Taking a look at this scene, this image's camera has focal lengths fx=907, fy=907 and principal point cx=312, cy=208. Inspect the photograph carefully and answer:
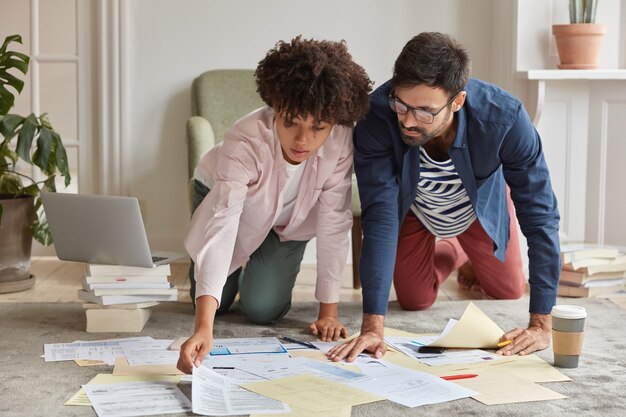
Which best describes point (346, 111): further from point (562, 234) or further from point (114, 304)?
point (562, 234)

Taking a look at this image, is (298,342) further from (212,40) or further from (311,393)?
(212,40)

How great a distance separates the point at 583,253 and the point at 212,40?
5.94ft

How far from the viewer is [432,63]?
7.11ft

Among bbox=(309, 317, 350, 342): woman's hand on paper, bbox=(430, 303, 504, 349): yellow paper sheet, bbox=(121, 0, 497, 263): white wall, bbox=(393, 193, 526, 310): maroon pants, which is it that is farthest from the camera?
bbox=(121, 0, 497, 263): white wall

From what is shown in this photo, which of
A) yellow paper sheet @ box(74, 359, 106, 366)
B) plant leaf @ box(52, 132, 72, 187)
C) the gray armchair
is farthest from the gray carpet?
the gray armchair

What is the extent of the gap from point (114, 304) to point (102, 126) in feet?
4.98

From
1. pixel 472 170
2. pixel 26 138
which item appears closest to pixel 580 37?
pixel 472 170

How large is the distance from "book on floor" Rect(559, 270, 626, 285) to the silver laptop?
1.53 metres

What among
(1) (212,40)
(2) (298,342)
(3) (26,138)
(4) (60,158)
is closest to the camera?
(2) (298,342)

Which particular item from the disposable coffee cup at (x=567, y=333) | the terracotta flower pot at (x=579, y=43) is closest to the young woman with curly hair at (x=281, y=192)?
the disposable coffee cup at (x=567, y=333)

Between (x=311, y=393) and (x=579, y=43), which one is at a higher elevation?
(x=579, y=43)

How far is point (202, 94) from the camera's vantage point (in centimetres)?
383

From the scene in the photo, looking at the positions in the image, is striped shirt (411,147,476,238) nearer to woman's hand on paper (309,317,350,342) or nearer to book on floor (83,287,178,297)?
woman's hand on paper (309,317,350,342)

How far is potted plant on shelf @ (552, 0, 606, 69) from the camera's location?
3523 millimetres
